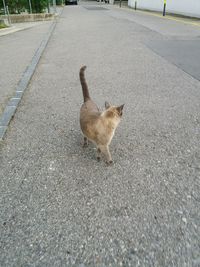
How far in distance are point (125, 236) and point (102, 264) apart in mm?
299

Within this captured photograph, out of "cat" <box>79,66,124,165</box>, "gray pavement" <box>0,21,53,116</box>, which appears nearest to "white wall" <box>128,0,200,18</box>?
"gray pavement" <box>0,21,53,116</box>

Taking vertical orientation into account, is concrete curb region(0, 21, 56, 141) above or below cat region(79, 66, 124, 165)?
below

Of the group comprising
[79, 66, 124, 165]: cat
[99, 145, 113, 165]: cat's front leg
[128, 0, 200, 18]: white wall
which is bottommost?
[128, 0, 200, 18]: white wall

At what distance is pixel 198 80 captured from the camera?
576 cm

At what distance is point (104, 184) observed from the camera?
8.59 feet

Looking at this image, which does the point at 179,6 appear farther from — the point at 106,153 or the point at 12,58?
the point at 106,153

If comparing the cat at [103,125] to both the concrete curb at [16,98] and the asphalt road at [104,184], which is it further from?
the concrete curb at [16,98]

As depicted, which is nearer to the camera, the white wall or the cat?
the cat

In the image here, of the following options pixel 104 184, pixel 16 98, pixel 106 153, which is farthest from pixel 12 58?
pixel 104 184

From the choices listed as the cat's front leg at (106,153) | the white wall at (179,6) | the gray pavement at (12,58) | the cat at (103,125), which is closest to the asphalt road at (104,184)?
the cat's front leg at (106,153)

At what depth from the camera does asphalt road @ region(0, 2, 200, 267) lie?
195cm

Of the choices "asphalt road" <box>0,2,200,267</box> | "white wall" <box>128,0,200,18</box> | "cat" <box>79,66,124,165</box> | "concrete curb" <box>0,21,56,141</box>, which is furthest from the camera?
"white wall" <box>128,0,200,18</box>

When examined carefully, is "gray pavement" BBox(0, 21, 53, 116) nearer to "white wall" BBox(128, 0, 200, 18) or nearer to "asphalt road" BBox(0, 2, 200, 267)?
"asphalt road" BBox(0, 2, 200, 267)

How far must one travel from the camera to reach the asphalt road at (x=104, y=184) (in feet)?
6.40
